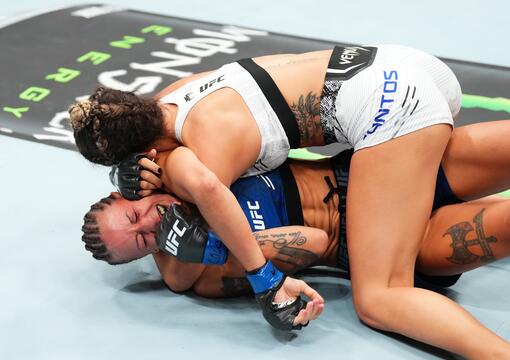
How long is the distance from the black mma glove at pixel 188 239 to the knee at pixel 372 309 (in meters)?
0.40

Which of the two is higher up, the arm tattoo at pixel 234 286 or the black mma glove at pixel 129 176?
the black mma glove at pixel 129 176

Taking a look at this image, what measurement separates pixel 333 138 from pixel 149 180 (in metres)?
0.56

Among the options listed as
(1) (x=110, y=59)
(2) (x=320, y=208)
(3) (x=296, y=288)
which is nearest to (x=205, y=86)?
(2) (x=320, y=208)

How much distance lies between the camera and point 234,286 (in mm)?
2533

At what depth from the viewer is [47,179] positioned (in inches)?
129

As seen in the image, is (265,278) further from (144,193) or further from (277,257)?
(144,193)

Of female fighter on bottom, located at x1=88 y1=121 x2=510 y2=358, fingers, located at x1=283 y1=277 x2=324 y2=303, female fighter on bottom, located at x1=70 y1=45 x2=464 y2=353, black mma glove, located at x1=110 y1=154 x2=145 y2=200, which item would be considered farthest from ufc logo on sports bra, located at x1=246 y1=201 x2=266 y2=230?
black mma glove, located at x1=110 y1=154 x2=145 y2=200

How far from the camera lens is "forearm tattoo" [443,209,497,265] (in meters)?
2.36

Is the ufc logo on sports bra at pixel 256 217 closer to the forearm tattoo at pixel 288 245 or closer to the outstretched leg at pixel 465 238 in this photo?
the forearm tattoo at pixel 288 245

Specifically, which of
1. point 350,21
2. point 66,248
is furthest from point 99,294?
point 350,21

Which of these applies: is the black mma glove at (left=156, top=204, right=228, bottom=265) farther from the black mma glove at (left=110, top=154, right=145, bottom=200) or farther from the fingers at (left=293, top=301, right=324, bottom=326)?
the fingers at (left=293, top=301, right=324, bottom=326)

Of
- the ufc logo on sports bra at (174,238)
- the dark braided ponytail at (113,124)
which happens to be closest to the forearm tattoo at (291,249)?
the ufc logo on sports bra at (174,238)

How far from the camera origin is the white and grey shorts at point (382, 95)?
93.7 inches

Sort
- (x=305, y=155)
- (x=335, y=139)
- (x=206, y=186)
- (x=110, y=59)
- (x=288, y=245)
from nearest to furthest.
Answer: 1. (x=206, y=186)
2. (x=288, y=245)
3. (x=335, y=139)
4. (x=305, y=155)
5. (x=110, y=59)
